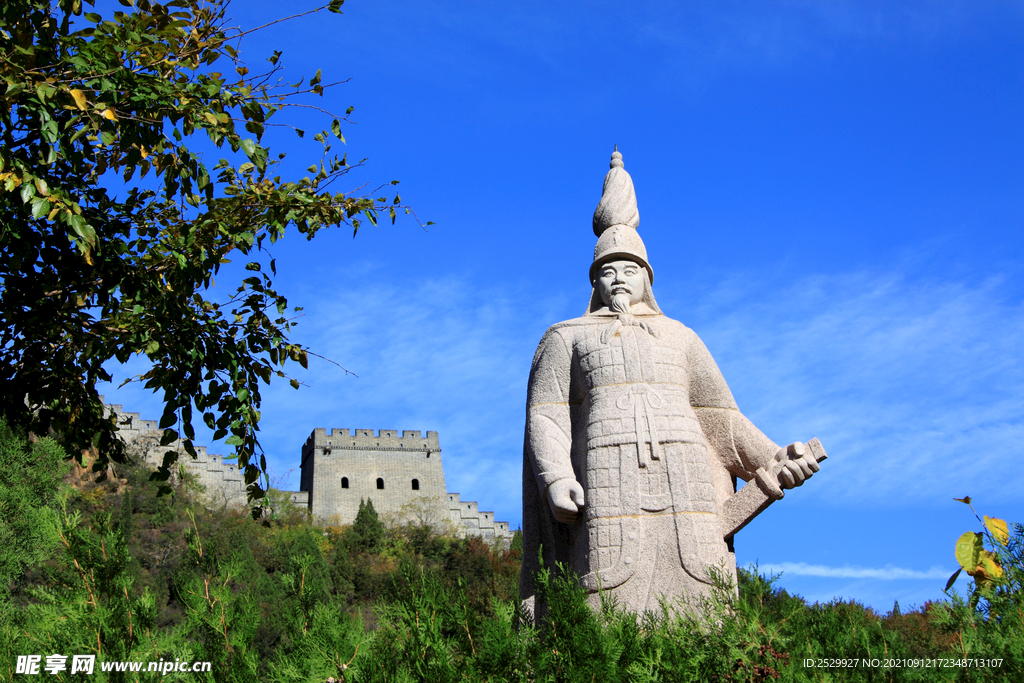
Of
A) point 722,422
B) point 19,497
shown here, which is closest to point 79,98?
point 722,422

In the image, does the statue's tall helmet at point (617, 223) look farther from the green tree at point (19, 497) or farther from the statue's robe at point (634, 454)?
the green tree at point (19, 497)

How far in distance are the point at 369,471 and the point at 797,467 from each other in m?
52.0

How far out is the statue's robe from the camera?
15.8 feet

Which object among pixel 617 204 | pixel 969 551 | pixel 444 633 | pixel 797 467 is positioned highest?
pixel 617 204

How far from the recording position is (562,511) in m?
4.90

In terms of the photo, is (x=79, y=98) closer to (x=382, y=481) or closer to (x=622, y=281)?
(x=622, y=281)

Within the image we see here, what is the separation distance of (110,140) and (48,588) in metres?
2.44

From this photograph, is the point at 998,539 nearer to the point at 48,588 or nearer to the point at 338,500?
the point at 48,588

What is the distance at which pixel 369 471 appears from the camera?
5541cm

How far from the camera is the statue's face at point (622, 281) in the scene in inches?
225

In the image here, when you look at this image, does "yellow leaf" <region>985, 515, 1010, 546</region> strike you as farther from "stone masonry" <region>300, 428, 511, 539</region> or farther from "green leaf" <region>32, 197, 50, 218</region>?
"stone masonry" <region>300, 428, 511, 539</region>

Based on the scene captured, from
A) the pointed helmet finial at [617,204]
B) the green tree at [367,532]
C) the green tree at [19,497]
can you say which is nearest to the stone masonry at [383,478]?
the green tree at [367,532]

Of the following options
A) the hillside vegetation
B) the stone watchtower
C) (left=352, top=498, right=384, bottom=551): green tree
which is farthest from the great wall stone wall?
the hillside vegetation

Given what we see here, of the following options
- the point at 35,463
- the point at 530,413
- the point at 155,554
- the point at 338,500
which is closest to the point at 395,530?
the point at 338,500
